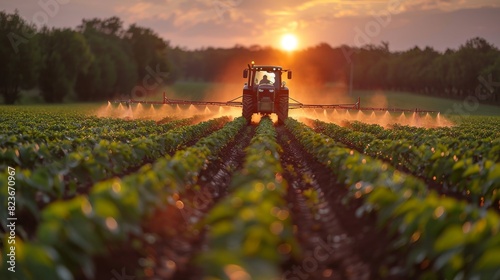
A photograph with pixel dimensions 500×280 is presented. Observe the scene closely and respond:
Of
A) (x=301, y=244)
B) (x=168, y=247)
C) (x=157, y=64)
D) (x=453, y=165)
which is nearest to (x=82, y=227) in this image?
(x=168, y=247)

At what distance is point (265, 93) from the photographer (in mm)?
30359

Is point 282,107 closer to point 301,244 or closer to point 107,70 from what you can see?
point 301,244

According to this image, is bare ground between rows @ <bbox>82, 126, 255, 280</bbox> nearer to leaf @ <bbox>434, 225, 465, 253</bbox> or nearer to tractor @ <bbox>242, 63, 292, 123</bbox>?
Result: leaf @ <bbox>434, 225, 465, 253</bbox>

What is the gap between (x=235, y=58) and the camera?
152875 millimetres

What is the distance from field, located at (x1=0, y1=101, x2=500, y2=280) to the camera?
4695 millimetres

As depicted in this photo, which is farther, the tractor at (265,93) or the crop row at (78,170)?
the tractor at (265,93)

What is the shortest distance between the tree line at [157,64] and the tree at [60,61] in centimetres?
10

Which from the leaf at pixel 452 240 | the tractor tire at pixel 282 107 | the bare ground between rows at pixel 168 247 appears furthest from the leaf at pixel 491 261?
the tractor tire at pixel 282 107

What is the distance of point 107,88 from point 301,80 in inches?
2270

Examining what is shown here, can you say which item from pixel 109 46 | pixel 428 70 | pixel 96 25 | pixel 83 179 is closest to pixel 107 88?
pixel 109 46

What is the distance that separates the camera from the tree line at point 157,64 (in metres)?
59.6

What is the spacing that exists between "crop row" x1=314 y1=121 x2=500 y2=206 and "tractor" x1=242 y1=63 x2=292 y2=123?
14.6 meters

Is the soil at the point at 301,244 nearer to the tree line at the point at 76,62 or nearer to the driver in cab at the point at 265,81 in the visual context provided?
the driver in cab at the point at 265,81

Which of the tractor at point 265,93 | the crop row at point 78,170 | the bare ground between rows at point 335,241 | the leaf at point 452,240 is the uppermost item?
the tractor at point 265,93
